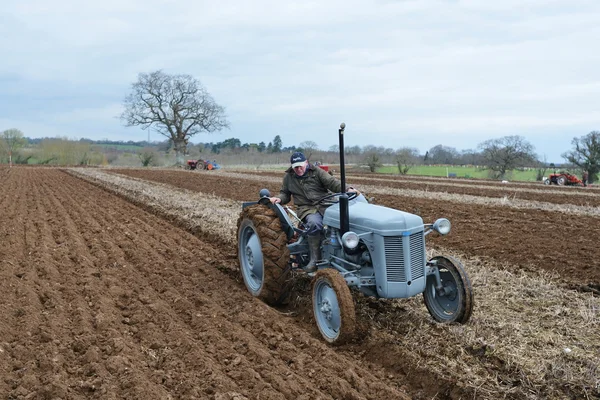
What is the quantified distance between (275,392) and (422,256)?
183 centimetres

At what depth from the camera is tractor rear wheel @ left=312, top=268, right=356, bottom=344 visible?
4094 mm

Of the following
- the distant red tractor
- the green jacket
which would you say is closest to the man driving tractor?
the green jacket

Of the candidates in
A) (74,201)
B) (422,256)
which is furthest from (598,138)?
(422,256)

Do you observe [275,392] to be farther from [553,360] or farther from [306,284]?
[306,284]

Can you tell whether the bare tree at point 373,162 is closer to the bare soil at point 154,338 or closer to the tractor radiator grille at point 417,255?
the bare soil at point 154,338

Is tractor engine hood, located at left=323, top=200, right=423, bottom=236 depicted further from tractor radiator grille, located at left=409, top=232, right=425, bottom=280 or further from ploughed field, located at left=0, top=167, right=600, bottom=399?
ploughed field, located at left=0, top=167, right=600, bottom=399

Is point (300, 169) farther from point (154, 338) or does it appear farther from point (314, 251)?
point (154, 338)

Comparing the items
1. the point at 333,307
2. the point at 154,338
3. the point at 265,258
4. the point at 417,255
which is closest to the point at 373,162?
the point at 265,258

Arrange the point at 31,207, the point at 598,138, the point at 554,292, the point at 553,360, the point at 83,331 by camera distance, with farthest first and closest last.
→ the point at 598,138
the point at 31,207
the point at 554,292
the point at 83,331
the point at 553,360

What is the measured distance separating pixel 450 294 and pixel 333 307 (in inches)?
44.0

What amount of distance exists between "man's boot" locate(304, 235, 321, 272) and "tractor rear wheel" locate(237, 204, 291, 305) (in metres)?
0.22

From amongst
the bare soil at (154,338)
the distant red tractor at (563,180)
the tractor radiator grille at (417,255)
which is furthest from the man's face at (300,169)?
the distant red tractor at (563,180)

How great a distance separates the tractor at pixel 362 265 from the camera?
14.1ft

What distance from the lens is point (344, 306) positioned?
4086 mm
